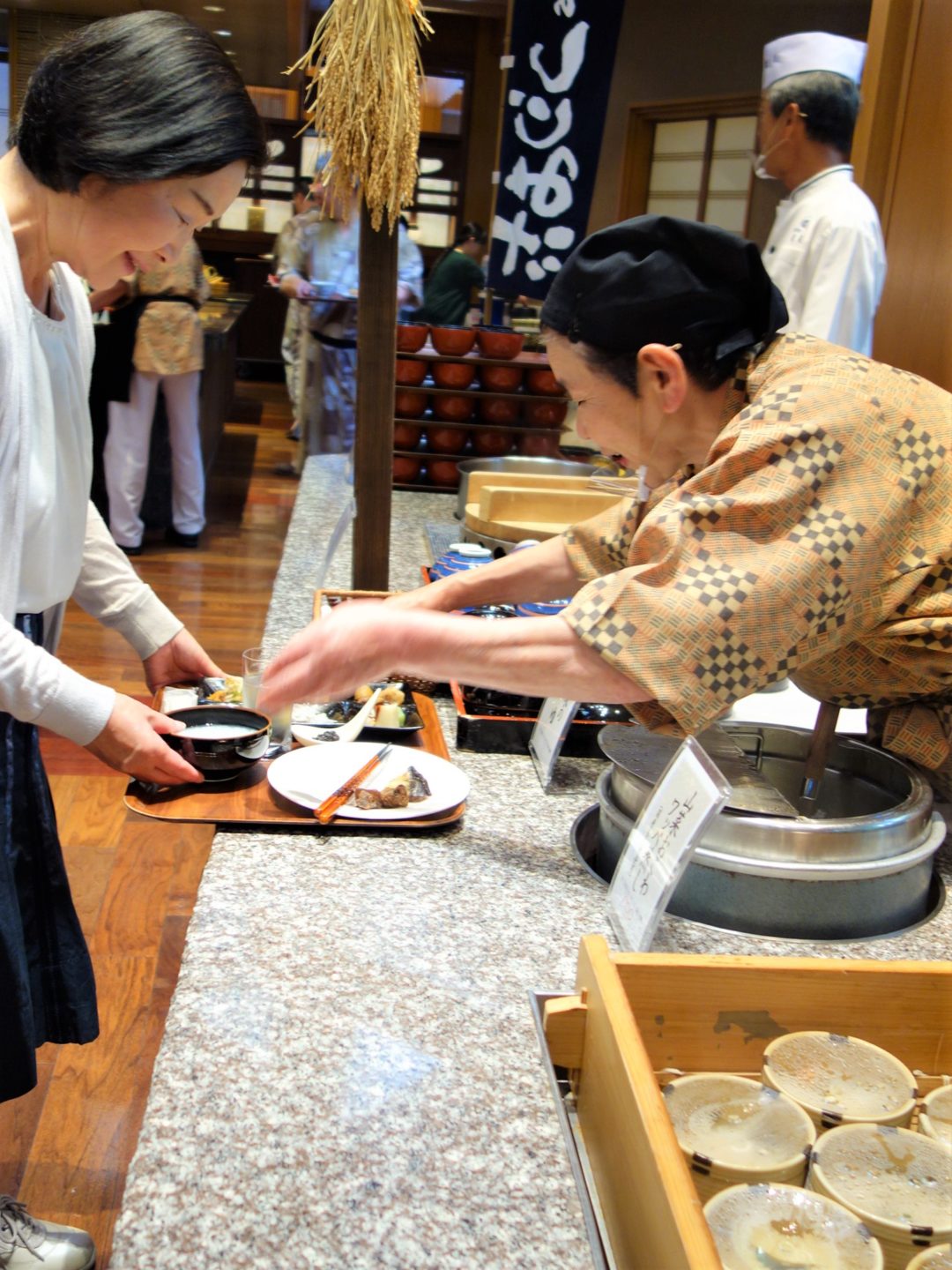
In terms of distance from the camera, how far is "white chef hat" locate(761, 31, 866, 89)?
280cm

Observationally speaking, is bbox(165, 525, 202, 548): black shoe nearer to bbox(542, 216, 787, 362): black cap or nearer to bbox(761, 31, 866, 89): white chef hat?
bbox(761, 31, 866, 89): white chef hat

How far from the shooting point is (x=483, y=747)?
157 centimetres

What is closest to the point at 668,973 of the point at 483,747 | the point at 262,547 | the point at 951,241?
Answer: the point at 483,747

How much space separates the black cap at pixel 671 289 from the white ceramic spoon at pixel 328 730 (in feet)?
2.04

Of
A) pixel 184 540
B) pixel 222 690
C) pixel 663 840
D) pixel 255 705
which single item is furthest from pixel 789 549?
pixel 184 540

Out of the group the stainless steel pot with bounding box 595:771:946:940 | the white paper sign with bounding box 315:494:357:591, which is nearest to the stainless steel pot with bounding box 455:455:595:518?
the white paper sign with bounding box 315:494:357:591

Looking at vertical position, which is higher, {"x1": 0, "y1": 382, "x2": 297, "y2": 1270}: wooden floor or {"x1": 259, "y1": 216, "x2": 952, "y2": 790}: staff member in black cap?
{"x1": 259, "y1": 216, "x2": 952, "y2": 790}: staff member in black cap

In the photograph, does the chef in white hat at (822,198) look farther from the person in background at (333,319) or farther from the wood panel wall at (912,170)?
the person in background at (333,319)

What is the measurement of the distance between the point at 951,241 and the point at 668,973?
5.91ft

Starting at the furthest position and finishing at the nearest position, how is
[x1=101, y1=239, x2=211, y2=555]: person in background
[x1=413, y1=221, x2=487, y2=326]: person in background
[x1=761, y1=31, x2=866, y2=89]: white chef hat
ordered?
[x1=413, y1=221, x2=487, y2=326]: person in background → [x1=101, y1=239, x2=211, y2=555]: person in background → [x1=761, y1=31, x2=866, y2=89]: white chef hat

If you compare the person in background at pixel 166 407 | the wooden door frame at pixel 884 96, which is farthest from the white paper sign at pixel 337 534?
the person in background at pixel 166 407

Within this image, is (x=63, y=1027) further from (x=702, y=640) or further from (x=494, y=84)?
(x=494, y=84)

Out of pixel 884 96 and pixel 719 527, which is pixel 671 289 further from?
pixel 884 96

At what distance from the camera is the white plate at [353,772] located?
4.32ft
